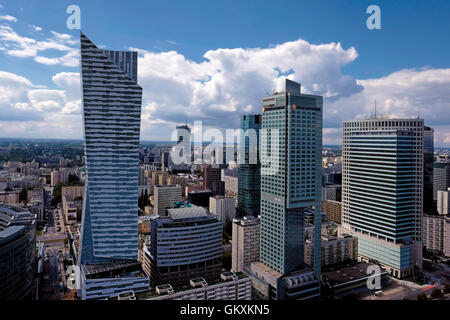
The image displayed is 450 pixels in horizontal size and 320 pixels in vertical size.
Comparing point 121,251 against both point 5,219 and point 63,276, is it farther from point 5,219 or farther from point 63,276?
point 5,219

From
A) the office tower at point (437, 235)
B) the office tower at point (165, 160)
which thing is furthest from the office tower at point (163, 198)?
the office tower at point (437, 235)

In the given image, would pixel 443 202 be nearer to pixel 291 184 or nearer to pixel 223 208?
pixel 223 208

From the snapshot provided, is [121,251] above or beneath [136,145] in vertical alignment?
beneath

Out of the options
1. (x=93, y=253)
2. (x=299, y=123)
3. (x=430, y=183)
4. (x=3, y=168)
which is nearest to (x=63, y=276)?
(x=93, y=253)

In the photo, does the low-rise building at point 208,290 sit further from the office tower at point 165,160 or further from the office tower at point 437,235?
the office tower at point 165,160

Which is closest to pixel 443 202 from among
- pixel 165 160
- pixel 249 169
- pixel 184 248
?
pixel 249 169

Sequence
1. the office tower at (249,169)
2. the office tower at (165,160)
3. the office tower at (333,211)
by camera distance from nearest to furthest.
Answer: the office tower at (249,169), the office tower at (333,211), the office tower at (165,160)
